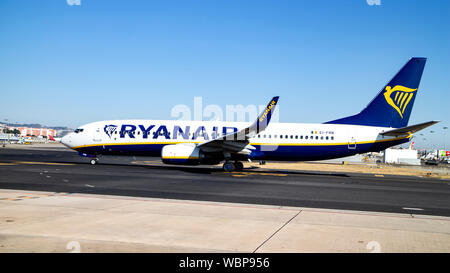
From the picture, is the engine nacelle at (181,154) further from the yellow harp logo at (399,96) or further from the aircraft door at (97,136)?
the yellow harp logo at (399,96)

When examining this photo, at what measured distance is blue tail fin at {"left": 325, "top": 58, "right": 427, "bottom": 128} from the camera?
97.1 feet

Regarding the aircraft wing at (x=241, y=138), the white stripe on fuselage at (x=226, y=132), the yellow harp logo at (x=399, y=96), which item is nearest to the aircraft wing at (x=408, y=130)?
the white stripe on fuselage at (x=226, y=132)

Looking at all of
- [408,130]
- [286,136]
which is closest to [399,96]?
[408,130]

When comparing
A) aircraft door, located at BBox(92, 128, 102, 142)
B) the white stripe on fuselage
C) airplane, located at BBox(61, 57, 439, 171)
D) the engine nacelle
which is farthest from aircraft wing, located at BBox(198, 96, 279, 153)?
aircraft door, located at BBox(92, 128, 102, 142)

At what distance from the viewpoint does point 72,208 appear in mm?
11477

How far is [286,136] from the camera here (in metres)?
30.5

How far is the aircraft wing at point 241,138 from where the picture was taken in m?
26.7

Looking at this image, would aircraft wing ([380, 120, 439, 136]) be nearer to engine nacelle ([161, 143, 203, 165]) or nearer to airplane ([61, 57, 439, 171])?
airplane ([61, 57, 439, 171])

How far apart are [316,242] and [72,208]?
25.2 feet

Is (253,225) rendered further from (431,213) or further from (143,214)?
(431,213)

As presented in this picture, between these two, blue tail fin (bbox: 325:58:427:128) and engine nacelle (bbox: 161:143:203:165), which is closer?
engine nacelle (bbox: 161:143:203:165)

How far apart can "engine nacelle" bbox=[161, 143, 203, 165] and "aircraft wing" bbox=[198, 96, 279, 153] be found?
735 mm

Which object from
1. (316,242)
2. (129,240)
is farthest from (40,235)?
(316,242)

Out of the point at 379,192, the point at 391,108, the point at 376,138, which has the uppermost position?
the point at 391,108
